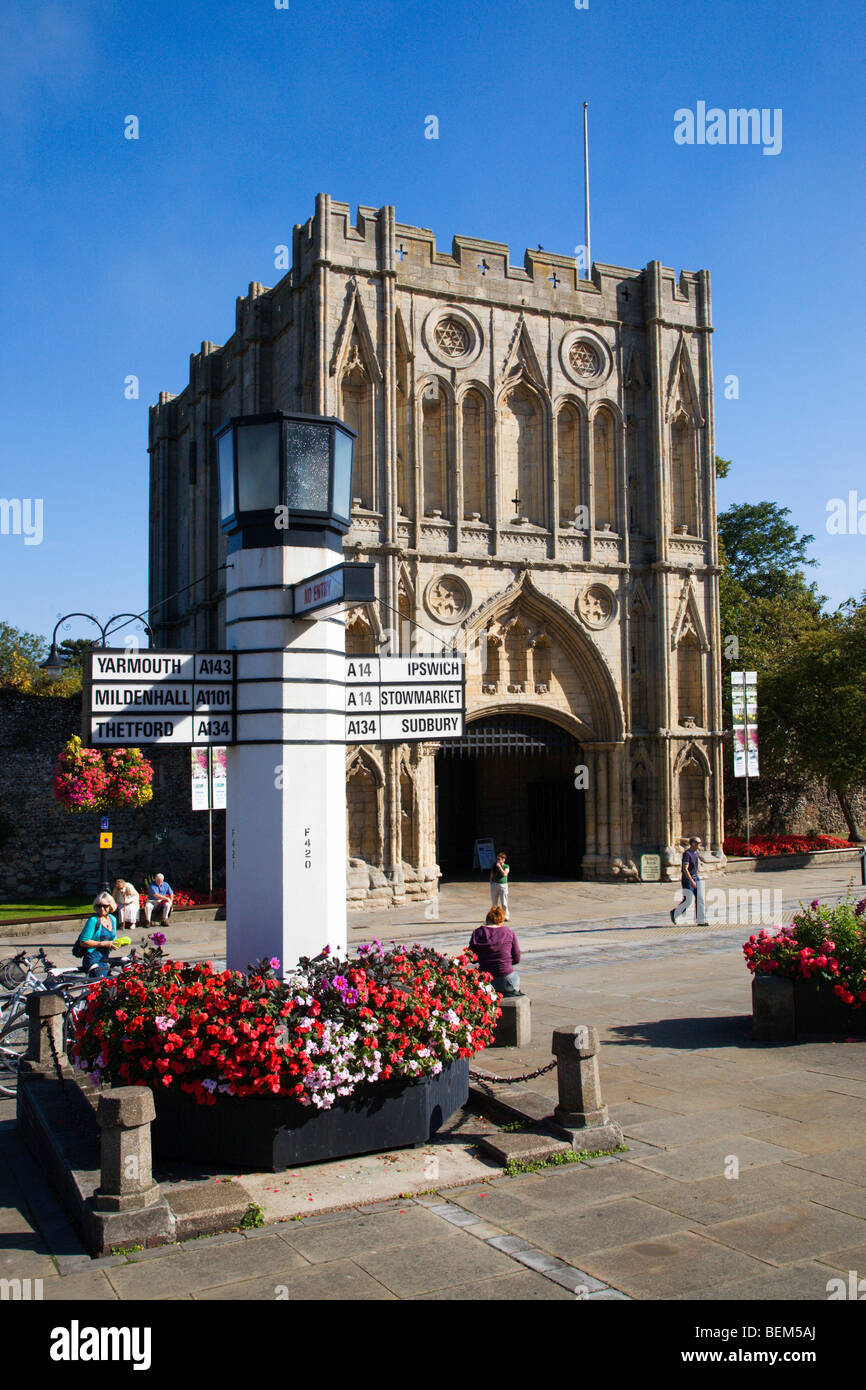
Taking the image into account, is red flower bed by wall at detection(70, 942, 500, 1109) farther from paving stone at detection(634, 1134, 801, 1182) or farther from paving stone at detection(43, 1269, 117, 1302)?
paving stone at detection(634, 1134, 801, 1182)

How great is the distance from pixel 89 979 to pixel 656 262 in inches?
967

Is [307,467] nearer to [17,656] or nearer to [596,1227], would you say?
[596,1227]

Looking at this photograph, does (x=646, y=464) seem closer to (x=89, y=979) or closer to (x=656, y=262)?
(x=656, y=262)

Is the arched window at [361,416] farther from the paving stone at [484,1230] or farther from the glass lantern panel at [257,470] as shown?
the paving stone at [484,1230]

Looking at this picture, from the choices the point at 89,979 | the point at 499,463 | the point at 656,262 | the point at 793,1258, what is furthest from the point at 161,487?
the point at 793,1258

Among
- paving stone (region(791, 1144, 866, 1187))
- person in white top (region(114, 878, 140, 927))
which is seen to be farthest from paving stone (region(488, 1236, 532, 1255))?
person in white top (region(114, 878, 140, 927))

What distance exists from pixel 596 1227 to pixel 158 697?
440cm

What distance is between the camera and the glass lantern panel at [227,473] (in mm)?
8297

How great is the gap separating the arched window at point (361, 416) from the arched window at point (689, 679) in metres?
9.56

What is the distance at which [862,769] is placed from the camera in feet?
108

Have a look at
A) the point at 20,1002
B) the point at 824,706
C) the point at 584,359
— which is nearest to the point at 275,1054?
the point at 20,1002

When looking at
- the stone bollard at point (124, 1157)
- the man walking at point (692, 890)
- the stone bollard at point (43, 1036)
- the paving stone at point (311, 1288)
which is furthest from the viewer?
the man walking at point (692, 890)

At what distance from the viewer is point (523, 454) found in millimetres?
28000

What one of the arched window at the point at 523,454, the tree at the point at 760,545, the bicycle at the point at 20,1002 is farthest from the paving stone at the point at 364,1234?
the tree at the point at 760,545
